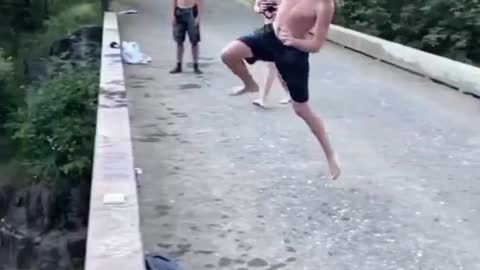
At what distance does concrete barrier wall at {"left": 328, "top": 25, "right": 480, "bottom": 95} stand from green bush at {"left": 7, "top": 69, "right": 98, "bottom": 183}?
15.8ft

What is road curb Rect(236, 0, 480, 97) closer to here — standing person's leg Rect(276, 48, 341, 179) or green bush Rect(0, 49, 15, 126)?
standing person's leg Rect(276, 48, 341, 179)

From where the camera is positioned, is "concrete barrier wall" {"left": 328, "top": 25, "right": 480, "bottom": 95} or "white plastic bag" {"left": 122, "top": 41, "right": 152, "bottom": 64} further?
"white plastic bag" {"left": 122, "top": 41, "right": 152, "bottom": 64}

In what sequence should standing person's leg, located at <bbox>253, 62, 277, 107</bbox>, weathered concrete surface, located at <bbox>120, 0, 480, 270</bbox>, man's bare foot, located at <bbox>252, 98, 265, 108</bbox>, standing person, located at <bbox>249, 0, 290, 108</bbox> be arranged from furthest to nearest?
man's bare foot, located at <bbox>252, 98, 265, 108</bbox> → standing person's leg, located at <bbox>253, 62, 277, 107</bbox> → standing person, located at <bbox>249, 0, 290, 108</bbox> → weathered concrete surface, located at <bbox>120, 0, 480, 270</bbox>

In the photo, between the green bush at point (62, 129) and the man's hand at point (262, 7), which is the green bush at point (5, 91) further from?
the man's hand at point (262, 7)

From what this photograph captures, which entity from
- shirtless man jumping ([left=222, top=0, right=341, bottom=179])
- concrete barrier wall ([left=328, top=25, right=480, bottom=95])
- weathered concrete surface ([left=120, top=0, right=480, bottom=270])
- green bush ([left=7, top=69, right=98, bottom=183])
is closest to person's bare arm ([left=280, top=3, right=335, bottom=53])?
shirtless man jumping ([left=222, top=0, right=341, bottom=179])

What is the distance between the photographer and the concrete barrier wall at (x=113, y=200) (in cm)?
517

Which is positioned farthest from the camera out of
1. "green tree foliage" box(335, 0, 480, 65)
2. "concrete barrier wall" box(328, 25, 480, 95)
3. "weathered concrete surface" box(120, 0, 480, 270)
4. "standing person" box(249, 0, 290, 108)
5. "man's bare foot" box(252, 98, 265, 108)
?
"green tree foliage" box(335, 0, 480, 65)

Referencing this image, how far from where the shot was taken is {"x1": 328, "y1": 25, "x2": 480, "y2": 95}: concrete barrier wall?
12.6 metres

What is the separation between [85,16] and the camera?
23641 mm

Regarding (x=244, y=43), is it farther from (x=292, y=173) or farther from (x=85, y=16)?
(x=85, y=16)

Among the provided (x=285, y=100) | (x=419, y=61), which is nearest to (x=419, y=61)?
(x=419, y=61)

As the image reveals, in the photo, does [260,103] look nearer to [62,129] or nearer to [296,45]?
[62,129]

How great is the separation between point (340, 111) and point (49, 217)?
5.04 m

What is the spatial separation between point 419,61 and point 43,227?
6.26m
